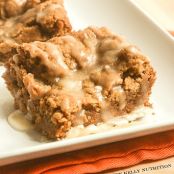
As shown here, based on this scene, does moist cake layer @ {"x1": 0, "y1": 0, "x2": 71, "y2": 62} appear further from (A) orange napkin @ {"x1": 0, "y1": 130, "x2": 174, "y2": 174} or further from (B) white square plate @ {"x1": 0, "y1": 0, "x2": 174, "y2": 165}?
(A) orange napkin @ {"x1": 0, "y1": 130, "x2": 174, "y2": 174}

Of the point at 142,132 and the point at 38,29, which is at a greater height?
the point at 142,132

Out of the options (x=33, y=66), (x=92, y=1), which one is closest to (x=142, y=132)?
(x=33, y=66)

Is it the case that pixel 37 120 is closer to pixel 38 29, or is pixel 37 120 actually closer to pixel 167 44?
pixel 38 29

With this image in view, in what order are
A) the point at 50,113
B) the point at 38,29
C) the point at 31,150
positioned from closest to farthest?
the point at 31,150 → the point at 50,113 → the point at 38,29

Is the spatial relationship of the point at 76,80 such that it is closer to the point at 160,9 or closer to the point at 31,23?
the point at 31,23

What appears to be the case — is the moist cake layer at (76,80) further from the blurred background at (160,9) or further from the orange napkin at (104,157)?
the blurred background at (160,9)

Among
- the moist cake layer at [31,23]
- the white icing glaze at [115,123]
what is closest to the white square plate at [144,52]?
the white icing glaze at [115,123]

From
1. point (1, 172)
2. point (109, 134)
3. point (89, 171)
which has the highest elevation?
point (109, 134)
